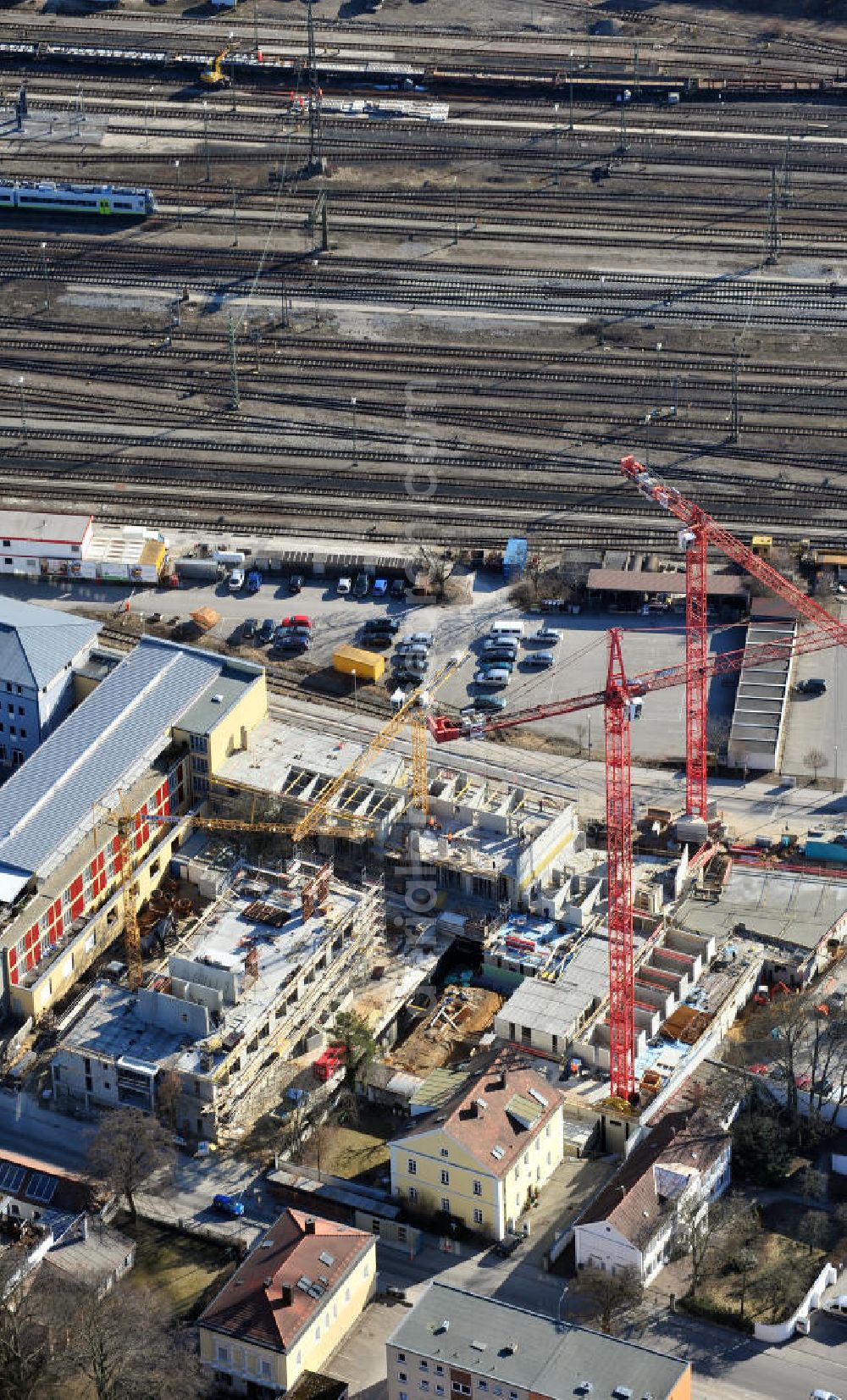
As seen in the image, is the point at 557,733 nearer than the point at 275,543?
Yes

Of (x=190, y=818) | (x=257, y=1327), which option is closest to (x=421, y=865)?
(x=190, y=818)

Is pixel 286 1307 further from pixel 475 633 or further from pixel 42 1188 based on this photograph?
pixel 475 633

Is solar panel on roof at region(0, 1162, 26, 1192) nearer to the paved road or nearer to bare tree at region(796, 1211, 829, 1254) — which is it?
the paved road

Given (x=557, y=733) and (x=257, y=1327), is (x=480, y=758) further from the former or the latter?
(x=257, y=1327)

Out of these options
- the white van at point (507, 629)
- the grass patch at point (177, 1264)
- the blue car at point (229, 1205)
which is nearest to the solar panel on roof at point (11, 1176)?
the grass patch at point (177, 1264)

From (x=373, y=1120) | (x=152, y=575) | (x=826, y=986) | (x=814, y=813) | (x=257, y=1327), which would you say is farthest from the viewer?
(x=152, y=575)

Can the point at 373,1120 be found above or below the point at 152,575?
below

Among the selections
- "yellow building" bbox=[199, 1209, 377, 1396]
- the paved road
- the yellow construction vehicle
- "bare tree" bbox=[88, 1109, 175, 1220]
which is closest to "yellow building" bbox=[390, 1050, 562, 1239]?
"yellow building" bbox=[199, 1209, 377, 1396]
